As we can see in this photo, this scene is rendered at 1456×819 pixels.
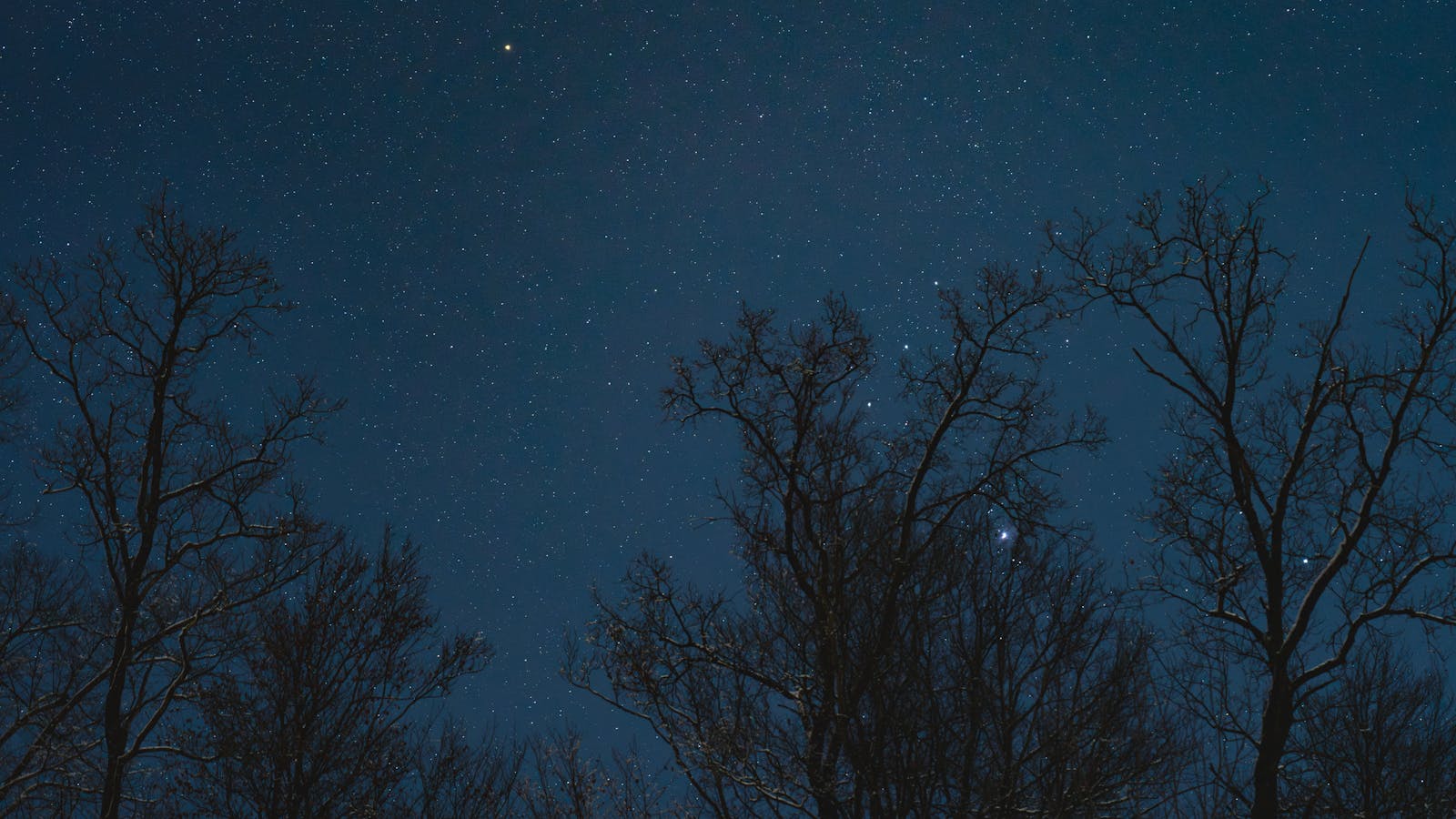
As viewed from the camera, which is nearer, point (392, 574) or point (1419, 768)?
point (392, 574)

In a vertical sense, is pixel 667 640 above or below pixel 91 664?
below

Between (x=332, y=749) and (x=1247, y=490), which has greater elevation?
(x=1247, y=490)

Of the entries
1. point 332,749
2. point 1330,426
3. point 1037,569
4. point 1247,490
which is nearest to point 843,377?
point 1037,569

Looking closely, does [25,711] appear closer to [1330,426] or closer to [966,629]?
[966,629]

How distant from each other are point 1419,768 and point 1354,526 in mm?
8003

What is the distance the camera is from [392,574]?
1136 centimetres

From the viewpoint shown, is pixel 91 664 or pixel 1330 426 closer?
pixel 1330 426

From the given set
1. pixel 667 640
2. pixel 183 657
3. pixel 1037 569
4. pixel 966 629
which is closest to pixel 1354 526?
pixel 1037 569

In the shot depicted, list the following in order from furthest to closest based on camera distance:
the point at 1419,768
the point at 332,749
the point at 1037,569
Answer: the point at 1419,768, the point at 332,749, the point at 1037,569

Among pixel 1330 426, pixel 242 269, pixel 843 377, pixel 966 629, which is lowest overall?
pixel 966 629

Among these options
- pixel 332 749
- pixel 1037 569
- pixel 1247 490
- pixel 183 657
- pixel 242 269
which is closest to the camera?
pixel 1037 569

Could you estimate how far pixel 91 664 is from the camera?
13.4m

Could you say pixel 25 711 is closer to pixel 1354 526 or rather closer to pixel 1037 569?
pixel 1037 569

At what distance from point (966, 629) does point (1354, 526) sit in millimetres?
4470
